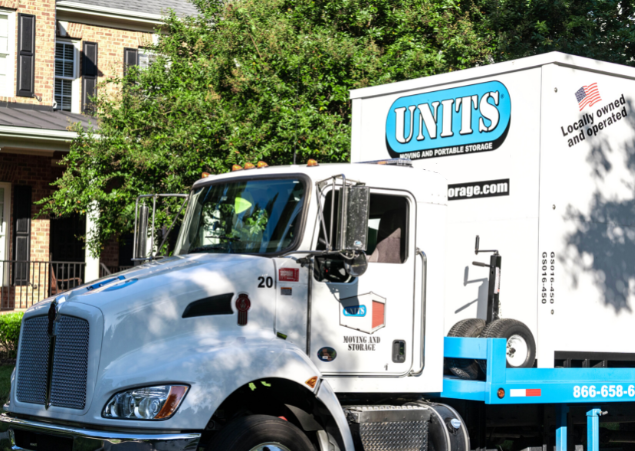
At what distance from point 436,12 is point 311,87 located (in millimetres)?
2798

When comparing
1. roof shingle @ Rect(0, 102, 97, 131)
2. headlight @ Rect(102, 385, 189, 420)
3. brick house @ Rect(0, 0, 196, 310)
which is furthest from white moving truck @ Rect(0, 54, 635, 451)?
brick house @ Rect(0, 0, 196, 310)

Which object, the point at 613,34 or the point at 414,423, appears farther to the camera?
the point at 613,34

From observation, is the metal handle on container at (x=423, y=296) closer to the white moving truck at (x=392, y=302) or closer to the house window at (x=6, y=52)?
the white moving truck at (x=392, y=302)

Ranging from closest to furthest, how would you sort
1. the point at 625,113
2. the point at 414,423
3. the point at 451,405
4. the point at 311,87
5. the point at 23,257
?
the point at 414,423 → the point at 451,405 → the point at 625,113 → the point at 311,87 → the point at 23,257

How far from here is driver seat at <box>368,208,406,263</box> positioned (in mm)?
6242

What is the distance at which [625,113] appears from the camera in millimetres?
7223

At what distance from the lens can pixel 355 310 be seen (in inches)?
237

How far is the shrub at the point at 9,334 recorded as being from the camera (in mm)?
15031

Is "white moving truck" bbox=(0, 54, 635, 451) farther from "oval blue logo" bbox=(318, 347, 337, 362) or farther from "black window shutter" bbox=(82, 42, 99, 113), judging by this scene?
"black window shutter" bbox=(82, 42, 99, 113)

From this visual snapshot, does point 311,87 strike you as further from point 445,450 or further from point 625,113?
point 445,450

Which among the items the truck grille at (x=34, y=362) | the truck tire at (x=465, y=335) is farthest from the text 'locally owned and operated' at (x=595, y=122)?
the truck grille at (x=34, y=362)

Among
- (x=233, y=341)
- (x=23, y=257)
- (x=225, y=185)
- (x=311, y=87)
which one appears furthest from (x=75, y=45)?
(x=233, y=341)

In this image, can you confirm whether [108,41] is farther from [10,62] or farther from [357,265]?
[357,265]

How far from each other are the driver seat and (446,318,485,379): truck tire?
84 centimetres
